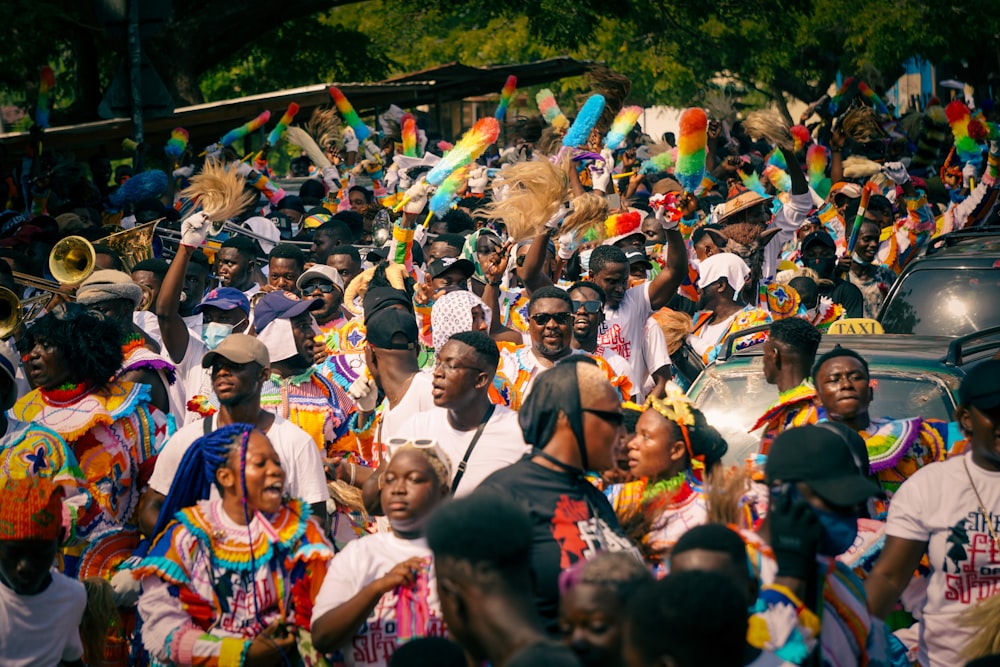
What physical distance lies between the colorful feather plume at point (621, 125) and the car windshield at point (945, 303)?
3906 millimetres

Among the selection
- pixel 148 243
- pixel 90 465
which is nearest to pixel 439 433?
pixel 90 465

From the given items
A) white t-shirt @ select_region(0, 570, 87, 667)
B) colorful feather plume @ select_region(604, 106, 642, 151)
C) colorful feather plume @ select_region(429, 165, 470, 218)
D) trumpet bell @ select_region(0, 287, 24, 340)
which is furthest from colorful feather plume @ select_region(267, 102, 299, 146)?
white t-shirt @ select_region(0, 570, 87, 667)

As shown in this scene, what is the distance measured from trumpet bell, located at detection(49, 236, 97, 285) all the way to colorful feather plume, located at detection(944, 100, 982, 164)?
9302 mm

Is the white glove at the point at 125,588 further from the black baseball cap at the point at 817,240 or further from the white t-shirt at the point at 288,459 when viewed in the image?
the black baseball cap at the point at 817,240

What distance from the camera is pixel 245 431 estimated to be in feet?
16.5

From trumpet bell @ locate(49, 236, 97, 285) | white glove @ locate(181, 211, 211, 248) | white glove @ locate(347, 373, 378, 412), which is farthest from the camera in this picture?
trumpet bell @ locate(49, 236, 97, 285)

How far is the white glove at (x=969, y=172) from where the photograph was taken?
14.2 metres

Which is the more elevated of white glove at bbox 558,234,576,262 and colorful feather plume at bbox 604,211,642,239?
white glove at bbox 558,234,576,262

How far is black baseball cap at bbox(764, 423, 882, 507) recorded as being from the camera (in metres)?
3.90

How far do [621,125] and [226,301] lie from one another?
5.89 m

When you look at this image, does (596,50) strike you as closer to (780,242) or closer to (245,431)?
(780,242)

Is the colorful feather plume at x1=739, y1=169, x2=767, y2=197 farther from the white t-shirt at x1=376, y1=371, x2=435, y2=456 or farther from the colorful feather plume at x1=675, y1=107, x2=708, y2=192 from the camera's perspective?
the white t-shirt at x1=376, y1=371, x2=435, y2=456

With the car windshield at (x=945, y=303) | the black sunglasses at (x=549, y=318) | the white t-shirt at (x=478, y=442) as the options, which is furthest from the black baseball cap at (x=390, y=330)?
the car windshield at (x=945, y=303)

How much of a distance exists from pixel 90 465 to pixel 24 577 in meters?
1.25
